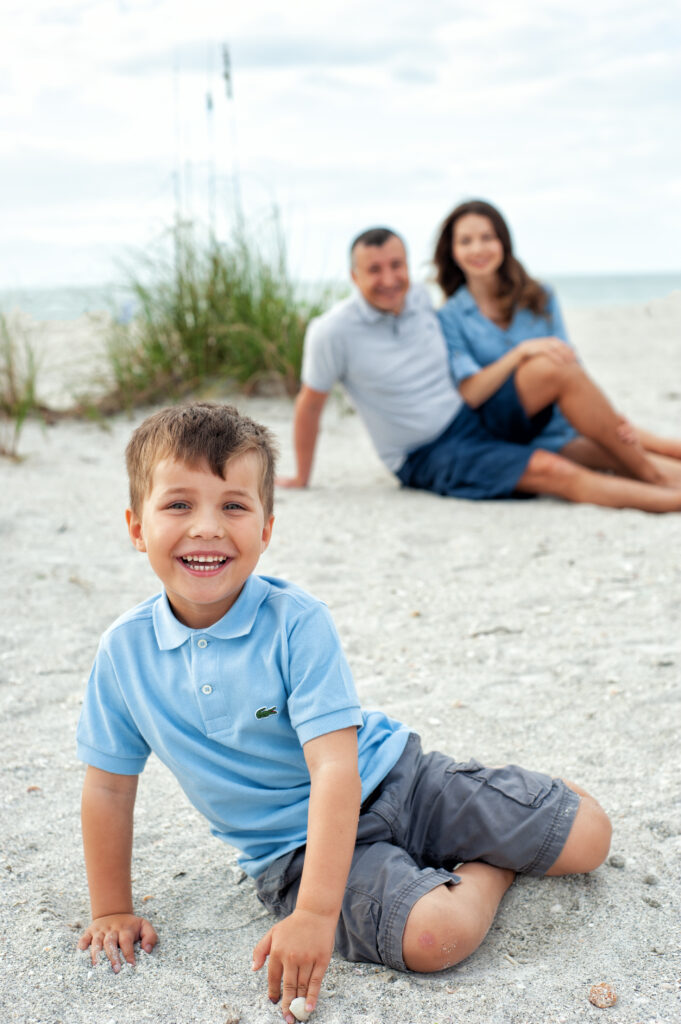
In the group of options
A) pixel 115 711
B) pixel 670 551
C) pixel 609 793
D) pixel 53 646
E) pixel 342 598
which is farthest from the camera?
pixel 670 551

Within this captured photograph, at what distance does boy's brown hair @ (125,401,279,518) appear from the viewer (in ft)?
4.57

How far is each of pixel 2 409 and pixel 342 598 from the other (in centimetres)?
300

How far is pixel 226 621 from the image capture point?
146cm

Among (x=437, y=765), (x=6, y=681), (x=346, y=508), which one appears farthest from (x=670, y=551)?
(x=6, y=681)

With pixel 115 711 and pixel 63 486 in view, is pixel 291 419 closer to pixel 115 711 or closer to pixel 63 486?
pixel 63 486

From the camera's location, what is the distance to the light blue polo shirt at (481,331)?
4.27m

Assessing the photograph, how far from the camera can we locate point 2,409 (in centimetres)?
532

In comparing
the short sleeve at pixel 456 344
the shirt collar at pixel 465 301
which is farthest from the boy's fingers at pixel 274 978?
the shirt collar at pixel 465 301

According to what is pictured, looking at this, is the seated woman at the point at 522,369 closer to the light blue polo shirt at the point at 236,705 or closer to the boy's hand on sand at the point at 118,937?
the light blue polo shirt at the point at 236,705

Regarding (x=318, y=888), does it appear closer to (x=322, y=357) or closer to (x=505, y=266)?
(x=322, y=357)

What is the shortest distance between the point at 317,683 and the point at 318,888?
0.27m

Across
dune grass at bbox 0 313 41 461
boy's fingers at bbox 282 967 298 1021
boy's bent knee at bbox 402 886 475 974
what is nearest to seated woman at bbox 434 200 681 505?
dune grass at bbox 0 313 41 461

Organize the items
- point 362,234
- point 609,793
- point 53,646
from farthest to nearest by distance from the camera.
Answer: point 362,234 < point 53,646 < point 609,793

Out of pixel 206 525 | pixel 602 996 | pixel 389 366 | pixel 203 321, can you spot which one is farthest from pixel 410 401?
pixel 602 996
